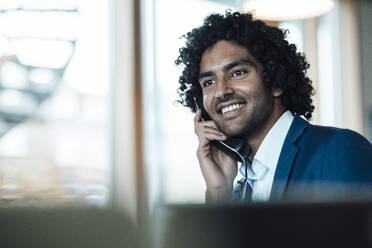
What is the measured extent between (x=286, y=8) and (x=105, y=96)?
0.57 meters

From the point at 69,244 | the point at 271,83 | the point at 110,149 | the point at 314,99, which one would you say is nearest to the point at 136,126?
the point at 110,149

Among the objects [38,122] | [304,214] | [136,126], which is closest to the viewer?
[304,214]

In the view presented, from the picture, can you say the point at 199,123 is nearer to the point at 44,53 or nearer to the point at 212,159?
the point at 212,159

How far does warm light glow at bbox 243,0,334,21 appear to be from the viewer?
116 centimetres

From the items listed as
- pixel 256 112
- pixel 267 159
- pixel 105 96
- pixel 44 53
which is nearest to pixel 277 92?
pixel 256 112

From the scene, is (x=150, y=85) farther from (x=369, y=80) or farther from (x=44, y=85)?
(x=369, y=80)

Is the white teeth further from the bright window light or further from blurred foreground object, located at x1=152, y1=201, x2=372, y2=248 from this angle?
blurred foreground object, located at x1=152, y1=201, x2=372, y2=248

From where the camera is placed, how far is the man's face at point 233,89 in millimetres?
1104

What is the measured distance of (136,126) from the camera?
1.12 meters

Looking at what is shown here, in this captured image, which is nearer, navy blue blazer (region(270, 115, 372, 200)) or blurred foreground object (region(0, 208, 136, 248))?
blurred foreground object (region(0, 208, 136, 248))

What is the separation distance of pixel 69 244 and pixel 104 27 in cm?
73

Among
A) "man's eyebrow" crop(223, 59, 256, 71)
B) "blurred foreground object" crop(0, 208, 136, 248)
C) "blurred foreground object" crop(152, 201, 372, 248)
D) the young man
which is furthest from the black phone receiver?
"blurred foreground object" crop(152, 201, 372, 248)

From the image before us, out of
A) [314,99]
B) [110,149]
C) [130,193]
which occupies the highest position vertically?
[314,99]

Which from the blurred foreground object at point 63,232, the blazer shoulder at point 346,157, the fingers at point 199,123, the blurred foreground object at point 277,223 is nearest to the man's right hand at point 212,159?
the fingers at point 199,123
